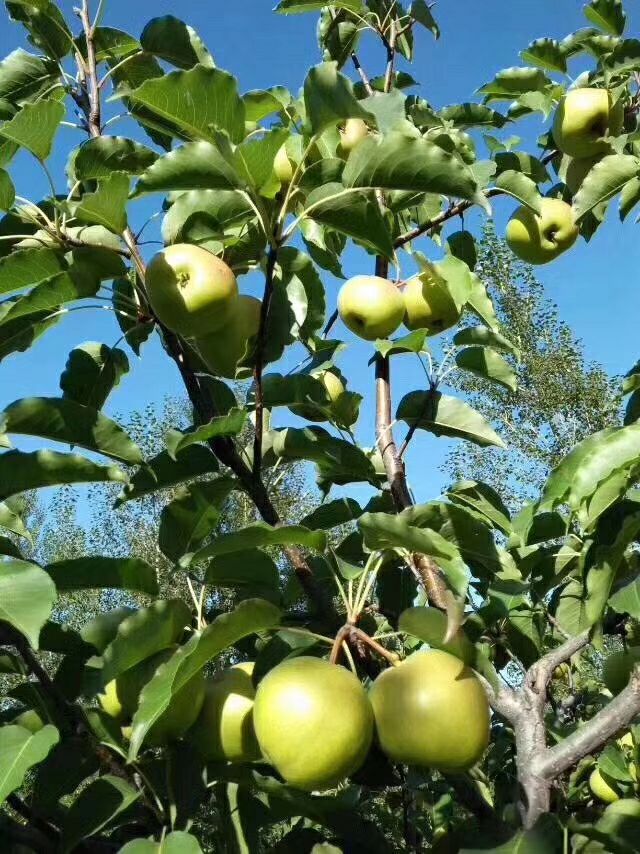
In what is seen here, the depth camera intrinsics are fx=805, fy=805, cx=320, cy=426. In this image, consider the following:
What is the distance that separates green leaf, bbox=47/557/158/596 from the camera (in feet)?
3.15

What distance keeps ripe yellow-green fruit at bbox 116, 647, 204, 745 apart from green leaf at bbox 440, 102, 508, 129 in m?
1.23

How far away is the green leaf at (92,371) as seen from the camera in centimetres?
117

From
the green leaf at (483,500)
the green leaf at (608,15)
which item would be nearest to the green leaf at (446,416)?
the green leaf at (483,500)

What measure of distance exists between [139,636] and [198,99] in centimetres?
56

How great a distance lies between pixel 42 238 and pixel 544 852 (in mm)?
918

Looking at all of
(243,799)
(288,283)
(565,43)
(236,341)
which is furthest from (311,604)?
(565,43)

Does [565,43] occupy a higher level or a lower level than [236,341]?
higher

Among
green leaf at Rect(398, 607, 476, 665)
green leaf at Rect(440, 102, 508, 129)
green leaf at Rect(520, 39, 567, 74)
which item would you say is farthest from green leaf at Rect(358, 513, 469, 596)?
green leaf at Rect(520, 39, 567, 74)

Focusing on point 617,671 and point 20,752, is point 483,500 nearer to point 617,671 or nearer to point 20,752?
point 617,671

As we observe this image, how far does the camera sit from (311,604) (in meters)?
1.08

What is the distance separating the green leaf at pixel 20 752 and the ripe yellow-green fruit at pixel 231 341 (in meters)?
0.50

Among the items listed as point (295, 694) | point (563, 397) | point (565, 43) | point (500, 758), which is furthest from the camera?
point (563, 397)

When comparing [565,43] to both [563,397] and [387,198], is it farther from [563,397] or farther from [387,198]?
[563,397]

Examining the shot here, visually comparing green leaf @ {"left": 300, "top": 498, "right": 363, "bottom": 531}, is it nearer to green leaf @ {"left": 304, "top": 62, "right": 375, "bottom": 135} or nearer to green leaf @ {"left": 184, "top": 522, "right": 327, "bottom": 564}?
green leaf @ {"left": 184, "top": 522, "right": 327, "bottom": 564}
